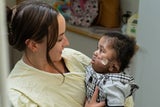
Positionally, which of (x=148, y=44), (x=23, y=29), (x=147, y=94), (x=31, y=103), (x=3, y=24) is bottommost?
(x=147, y=94)

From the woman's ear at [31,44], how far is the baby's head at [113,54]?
285 millimetres

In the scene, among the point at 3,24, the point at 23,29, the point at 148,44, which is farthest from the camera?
the point at 148,44

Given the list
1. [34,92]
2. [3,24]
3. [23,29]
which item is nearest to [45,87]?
[34,92]

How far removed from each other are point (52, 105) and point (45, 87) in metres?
0.08

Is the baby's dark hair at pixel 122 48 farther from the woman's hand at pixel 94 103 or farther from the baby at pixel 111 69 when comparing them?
the woman's hand at pixel 94 103

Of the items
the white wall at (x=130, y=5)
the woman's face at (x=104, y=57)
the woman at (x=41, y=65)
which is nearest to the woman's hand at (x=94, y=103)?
the woman at (x=41, y=65)

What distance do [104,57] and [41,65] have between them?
27cm

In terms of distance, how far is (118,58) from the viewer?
126cm

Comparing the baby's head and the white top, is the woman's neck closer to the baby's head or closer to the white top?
the white top

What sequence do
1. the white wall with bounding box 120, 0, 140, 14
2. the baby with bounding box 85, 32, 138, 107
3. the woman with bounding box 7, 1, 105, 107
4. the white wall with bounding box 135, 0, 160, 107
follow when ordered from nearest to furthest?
the woman with bounding box 7, 1, 105, 107
the baby with bounding box 85, 32, 138, 107
the white wall with bounding box 135, 0, 160, 107
the white wall with bounding box 120, 0, 140, 14

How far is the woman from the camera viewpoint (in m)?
1.10

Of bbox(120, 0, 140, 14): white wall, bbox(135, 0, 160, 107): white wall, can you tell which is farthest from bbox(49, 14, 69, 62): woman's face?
bbox(120, 0, 140, 14): white wall

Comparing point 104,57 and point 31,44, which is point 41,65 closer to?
point 31,44

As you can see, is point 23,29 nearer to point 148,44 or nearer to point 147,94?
point 148,44
